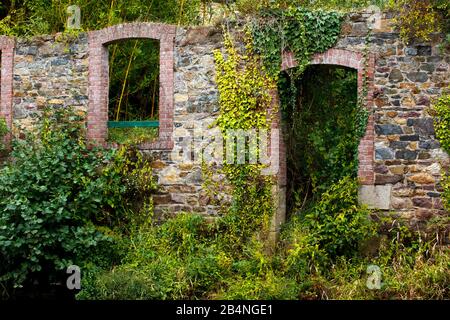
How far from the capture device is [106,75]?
404 inches

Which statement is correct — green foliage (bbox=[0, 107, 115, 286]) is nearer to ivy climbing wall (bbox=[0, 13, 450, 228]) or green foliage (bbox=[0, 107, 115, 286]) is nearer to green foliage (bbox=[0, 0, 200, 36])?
ivy climbing wall (bbox=[0, 13, 450, 228])

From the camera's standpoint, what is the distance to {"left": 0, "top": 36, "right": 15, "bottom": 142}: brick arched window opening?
10656 millimetres

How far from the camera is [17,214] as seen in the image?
9.00 meters

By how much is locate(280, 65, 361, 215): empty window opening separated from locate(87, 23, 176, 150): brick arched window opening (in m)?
1.87

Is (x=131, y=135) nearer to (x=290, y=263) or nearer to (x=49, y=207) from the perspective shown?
(x=49, y=207)

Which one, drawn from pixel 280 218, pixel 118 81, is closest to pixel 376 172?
pixel 280 218

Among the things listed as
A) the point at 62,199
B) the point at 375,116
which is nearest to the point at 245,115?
the point at 375,116

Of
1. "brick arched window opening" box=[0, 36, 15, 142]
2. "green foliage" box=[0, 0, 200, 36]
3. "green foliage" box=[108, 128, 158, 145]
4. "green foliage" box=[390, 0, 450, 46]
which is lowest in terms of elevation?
"green foliage" box=[108, 128, 158, 145]

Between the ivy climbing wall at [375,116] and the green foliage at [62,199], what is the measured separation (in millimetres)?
572

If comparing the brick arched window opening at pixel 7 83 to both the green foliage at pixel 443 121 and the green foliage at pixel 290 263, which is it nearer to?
the green foliage at pixel 290 263

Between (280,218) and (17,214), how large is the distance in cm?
370

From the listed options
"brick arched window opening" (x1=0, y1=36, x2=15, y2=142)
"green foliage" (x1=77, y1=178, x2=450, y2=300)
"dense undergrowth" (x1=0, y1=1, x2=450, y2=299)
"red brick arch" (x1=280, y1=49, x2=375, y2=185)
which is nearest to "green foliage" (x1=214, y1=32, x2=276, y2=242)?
"dense undergrowth" (x1=0, y1=1, x2=450, y2=299)

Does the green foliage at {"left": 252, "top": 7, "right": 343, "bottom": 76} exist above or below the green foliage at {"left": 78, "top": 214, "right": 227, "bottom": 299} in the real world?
above
